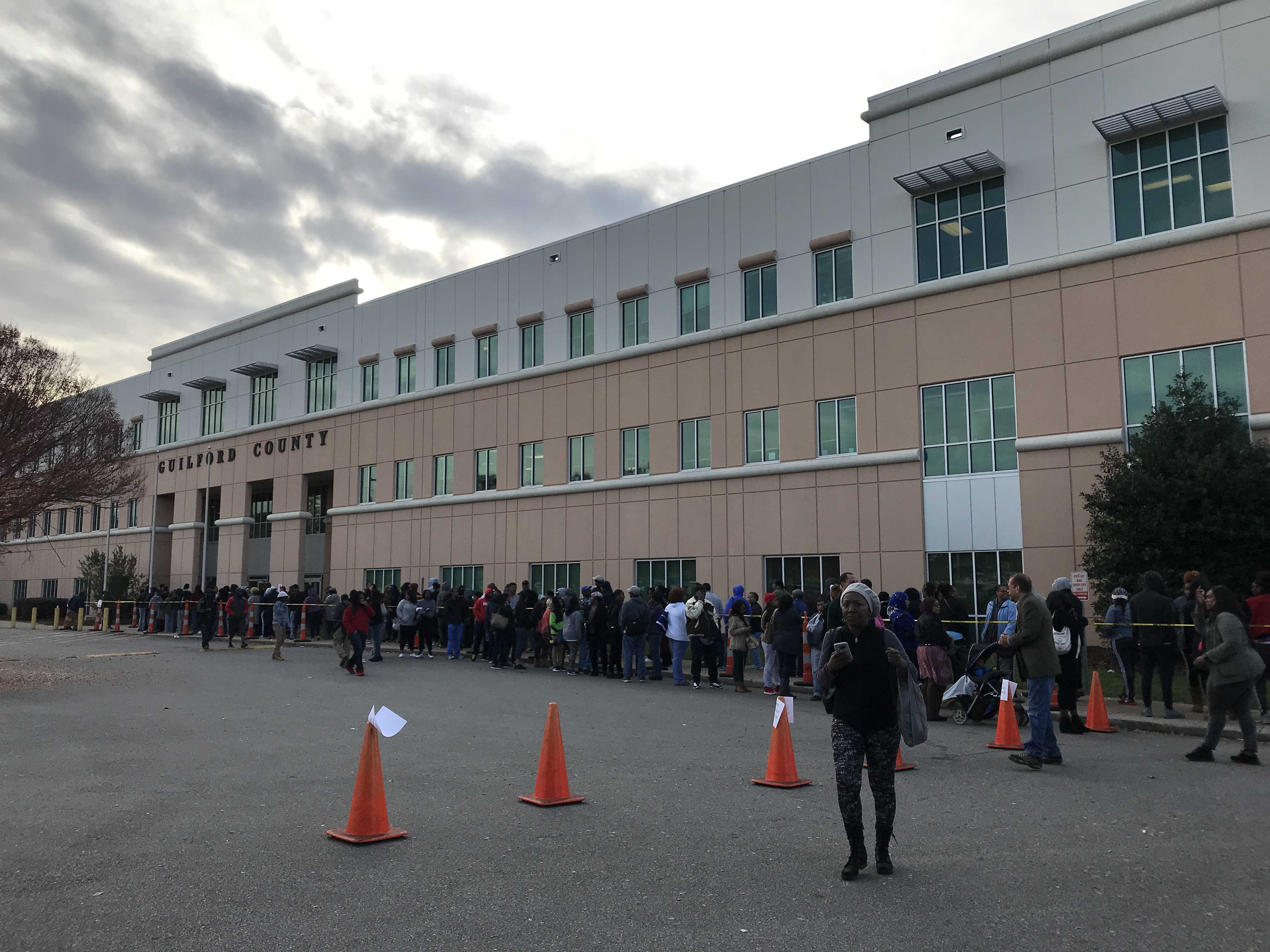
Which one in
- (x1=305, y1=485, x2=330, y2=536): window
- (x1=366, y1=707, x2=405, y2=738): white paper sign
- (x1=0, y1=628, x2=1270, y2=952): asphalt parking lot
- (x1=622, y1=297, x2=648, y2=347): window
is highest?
(x1=622, y1=297, x2=648, y2=347): window

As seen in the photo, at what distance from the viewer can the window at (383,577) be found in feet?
132

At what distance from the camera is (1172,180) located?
2238cm

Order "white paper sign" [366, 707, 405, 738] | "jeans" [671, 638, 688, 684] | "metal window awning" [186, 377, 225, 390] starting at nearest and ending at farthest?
"white paper sign" [366, 707, 405, 738], "jeans" [671, 638, 688, 684], "metal window awning" [186, 377, 225, 390]

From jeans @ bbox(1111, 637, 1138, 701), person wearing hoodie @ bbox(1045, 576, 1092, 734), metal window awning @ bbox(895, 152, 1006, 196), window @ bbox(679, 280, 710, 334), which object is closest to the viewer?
person wearing hoodie @ bbox(1045, 576, 1092, 734)

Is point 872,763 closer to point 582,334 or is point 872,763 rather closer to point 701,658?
point 701,658

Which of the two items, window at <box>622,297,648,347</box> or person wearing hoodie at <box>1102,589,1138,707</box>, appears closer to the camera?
person wearing hoodie at <box>1102,589,1138,707</box>

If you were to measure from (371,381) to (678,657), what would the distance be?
27526 millimetres

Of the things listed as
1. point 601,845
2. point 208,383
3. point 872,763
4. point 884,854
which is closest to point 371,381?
point 208,383

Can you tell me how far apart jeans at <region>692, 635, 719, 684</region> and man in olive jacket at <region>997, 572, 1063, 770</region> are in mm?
8710

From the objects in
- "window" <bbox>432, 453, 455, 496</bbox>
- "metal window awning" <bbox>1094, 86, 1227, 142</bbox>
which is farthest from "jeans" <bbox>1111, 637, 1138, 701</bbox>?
"window" <bbox>432, 453, 455, 496</bbox>

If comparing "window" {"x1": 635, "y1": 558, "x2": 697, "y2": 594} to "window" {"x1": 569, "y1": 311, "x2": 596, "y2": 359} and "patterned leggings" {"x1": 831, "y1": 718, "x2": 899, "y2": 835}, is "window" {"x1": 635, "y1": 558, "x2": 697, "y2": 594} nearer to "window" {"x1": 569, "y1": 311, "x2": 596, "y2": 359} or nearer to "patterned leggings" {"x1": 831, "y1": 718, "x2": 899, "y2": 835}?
"window" {"x1": 569, "y1": 311, "x2": 596, "y2": 359}

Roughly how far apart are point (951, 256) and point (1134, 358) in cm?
539

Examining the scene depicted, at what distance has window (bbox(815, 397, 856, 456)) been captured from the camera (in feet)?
89.1

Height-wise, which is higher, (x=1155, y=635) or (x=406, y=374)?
(x=406, y=374)
